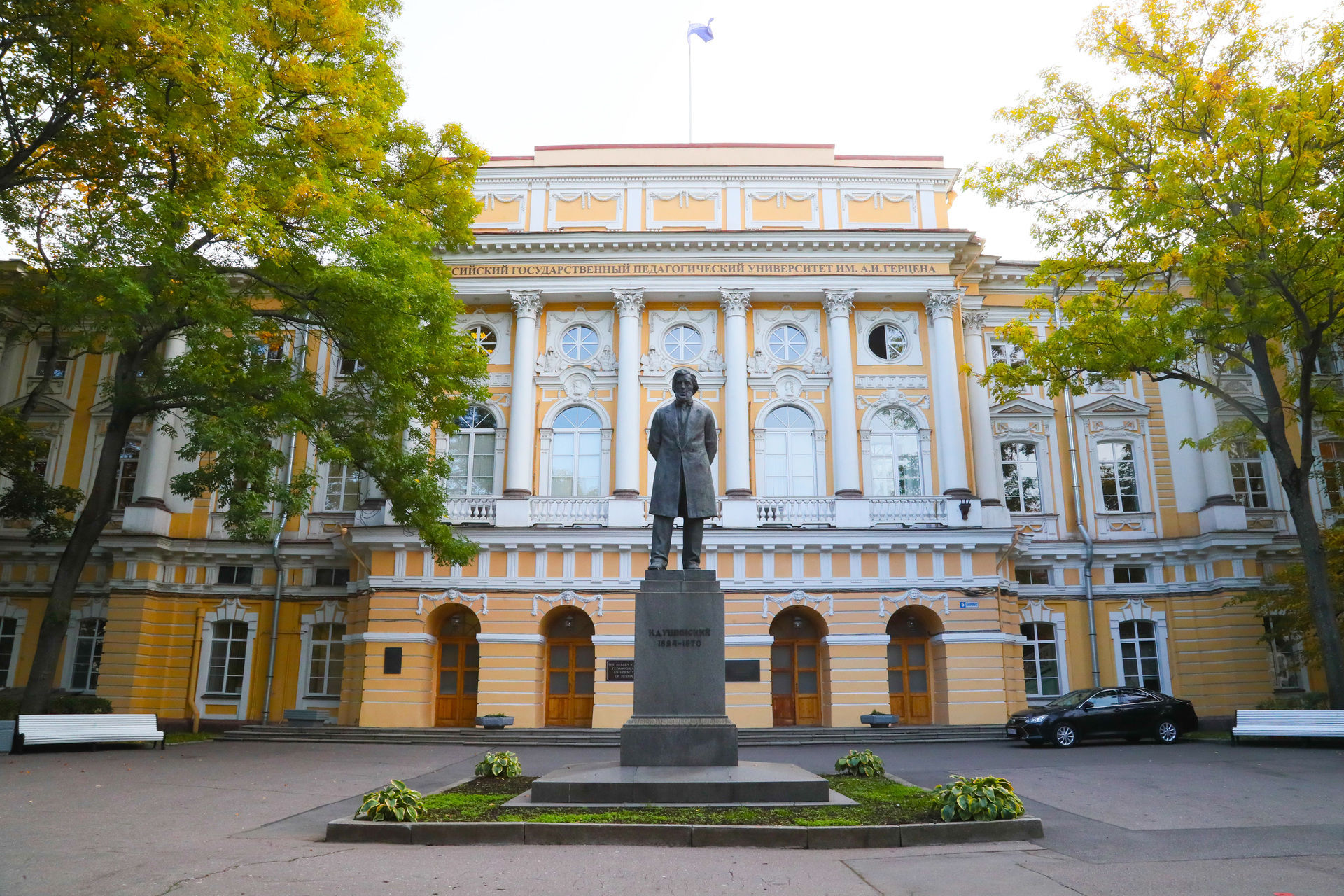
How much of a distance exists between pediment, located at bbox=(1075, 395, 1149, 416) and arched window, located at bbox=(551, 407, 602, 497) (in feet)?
48.8

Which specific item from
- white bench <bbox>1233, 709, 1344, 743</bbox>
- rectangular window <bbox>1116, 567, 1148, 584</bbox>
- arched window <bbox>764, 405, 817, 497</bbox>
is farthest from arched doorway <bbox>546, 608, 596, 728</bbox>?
rectangular window <bbox>1116, 567, 1148, 584</bbox>

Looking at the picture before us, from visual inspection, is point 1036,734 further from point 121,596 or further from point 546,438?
point 121,596

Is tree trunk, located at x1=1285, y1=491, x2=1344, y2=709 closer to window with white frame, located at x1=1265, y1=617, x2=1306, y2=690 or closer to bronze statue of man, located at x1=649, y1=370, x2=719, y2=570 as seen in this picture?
window with white frame, located at x1=1265, y1=617, x2=1306, y2=690

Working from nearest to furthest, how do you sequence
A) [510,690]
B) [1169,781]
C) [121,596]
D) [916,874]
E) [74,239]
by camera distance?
[916,874] → [1169,781] → [74,239] → [510,690] → [121,596]

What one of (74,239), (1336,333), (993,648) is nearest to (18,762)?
(74,239)

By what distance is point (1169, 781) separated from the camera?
12.8 metres

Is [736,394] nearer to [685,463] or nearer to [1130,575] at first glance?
[1130,575]

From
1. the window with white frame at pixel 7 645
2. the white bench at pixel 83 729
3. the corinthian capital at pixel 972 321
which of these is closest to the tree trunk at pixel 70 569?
the white bench at pixel 83 729

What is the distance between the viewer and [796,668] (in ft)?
84.5

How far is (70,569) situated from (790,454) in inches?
706

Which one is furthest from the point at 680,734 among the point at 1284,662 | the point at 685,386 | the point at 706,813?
the point at 1284,662

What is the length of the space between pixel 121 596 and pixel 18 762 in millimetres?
12295

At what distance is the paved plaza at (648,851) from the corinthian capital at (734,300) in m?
16.0

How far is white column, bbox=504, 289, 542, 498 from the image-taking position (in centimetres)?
2617
